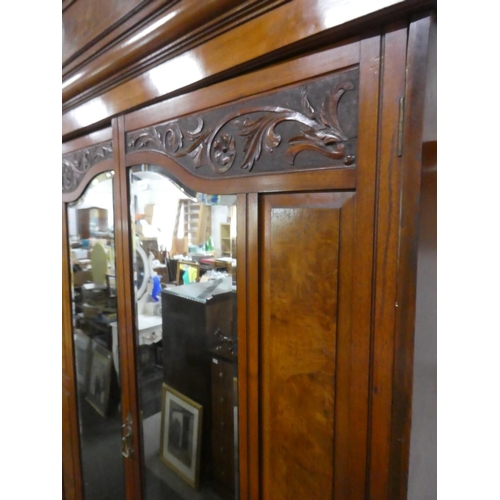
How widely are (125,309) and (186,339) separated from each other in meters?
0.19

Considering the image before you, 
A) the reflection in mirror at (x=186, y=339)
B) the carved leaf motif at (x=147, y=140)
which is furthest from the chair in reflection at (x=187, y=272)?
the carved leaf motif at (x=147, y=140)

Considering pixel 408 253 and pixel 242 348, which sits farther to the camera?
pixel 242 348

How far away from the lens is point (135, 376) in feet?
2.64

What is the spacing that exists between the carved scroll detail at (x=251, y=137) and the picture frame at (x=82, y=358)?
2.39 ft

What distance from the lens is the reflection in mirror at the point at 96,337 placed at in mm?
911

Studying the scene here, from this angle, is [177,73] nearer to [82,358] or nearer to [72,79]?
[72,79]

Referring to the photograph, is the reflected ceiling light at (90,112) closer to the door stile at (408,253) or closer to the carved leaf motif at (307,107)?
the carved leaf motif at (307,107)

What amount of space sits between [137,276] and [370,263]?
1.89 feet


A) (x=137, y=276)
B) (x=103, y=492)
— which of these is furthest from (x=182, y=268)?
(x=103, y=492)

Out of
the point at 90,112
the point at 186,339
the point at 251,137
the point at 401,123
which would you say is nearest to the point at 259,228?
the point at 251,137

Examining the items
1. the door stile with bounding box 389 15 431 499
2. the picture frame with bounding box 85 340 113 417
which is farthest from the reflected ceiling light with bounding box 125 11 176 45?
the picture frame with bounding box 85 340 113 417

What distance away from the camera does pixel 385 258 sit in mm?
404

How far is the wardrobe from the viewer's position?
0.40 metres
